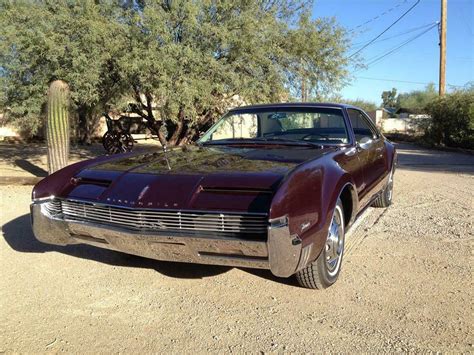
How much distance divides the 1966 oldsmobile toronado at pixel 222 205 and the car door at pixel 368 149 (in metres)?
0.18

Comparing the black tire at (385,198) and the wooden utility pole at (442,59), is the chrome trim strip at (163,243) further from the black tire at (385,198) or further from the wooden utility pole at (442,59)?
the wooden utility pole at (442,59)

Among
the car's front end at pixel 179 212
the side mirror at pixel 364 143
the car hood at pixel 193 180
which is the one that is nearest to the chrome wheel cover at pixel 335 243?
the car hood at pixel 193 180

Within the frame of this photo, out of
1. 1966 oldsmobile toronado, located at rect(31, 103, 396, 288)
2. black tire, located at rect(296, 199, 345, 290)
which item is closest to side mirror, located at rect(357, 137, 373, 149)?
1966 oldsmobile toronado, located at rect(31, 103, 396, 288)

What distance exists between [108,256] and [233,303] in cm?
167

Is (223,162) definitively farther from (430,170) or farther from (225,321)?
(430,170)

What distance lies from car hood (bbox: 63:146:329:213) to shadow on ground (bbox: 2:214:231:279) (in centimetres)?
99

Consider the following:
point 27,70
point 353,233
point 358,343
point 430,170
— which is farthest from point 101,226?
point 430,170

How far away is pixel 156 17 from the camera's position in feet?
28.9

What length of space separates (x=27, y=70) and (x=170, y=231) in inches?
315

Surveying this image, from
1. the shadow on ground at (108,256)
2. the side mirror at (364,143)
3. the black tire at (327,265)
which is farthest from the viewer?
the side mirror at (364,143)

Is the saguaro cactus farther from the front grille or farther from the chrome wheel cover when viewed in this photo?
the chrome wheel cover

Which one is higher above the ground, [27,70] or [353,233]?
[27,70]

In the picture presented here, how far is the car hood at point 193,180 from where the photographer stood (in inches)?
114

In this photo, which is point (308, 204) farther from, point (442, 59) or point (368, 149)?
point (442, 59)
